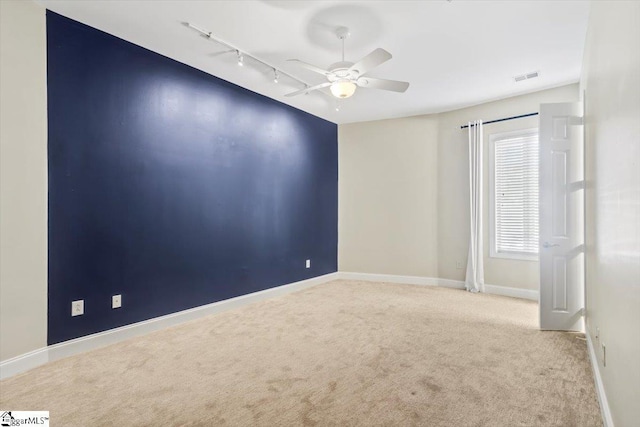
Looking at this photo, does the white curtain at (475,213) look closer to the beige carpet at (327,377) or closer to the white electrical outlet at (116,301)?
the beige carpet at (327,377)

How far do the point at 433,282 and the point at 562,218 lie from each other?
9.05 ft

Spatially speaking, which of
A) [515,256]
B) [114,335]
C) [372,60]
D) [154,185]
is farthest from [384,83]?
A: [114,335]

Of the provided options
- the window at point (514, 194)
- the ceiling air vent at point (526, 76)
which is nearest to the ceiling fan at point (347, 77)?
the ceiling air vent at point (526, 76)

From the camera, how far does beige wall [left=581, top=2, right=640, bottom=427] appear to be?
1.43 m

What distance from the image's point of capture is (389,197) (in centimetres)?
657

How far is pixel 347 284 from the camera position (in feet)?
20.7

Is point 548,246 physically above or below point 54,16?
below

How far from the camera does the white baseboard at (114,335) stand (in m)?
2.78

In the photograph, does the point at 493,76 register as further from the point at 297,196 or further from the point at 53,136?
the point at 53,136

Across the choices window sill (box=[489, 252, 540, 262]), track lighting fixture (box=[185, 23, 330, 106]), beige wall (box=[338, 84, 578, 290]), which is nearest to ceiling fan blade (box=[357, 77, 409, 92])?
track lighting fixture (box=[185, 23, 330, 106])

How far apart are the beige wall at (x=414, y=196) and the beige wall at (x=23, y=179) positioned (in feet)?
16.1

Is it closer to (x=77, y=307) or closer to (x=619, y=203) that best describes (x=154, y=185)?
(x=77, y=307)

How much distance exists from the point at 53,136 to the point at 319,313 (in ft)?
11.0

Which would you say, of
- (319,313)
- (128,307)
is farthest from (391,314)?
(128,307)
